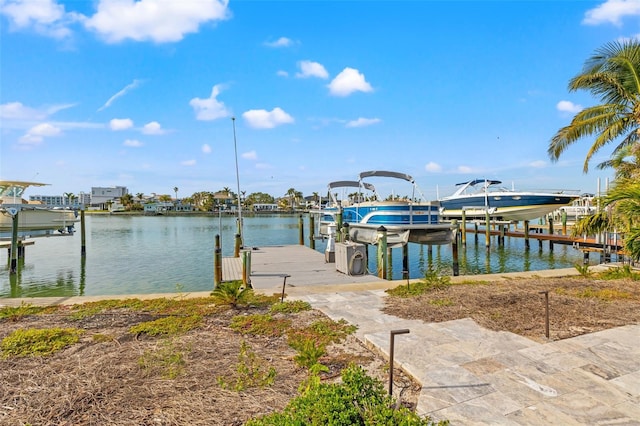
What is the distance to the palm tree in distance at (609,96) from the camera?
528 inches

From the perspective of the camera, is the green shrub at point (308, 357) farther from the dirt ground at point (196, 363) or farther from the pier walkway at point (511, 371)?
the pier walkway at point (511, 371)

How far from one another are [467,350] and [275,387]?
2818mm

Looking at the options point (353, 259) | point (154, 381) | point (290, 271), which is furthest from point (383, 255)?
point (154, 381)

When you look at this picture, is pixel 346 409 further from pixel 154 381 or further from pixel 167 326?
pixel 167 326

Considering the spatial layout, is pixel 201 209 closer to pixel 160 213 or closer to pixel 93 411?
pixel 160 213

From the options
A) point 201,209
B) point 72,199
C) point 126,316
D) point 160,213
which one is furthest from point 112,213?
point 126,316

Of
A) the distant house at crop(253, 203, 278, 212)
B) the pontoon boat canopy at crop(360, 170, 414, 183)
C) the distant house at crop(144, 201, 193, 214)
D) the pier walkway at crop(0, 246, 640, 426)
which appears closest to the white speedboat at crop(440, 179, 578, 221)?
the pontoon boat canopy at crop(360, 170, 414, 183)

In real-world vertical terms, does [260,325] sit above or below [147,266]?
above

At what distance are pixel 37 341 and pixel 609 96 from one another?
20.0m

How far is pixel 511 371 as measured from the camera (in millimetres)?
4410

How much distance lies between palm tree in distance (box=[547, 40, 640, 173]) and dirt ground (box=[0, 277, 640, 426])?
927 centimetres

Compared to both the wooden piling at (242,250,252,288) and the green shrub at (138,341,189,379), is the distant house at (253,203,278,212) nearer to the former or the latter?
the wooden piling at (242,250,252,288)

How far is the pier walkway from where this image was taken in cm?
351

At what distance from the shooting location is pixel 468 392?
12.8 feet
